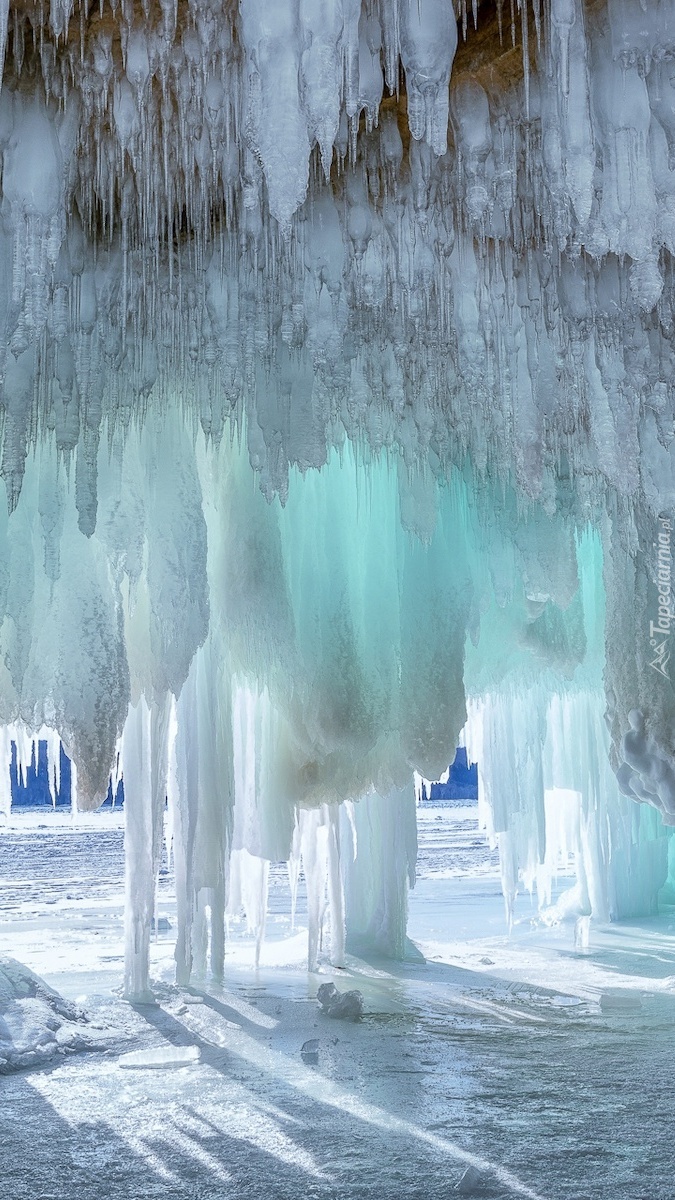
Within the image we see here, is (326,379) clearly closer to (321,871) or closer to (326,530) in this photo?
(326,530)

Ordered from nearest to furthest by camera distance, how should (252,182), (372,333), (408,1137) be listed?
(252,182) → (408,1137) → (372,333)

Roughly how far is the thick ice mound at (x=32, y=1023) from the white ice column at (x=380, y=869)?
4.05 meters

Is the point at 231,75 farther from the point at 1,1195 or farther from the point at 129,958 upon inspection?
the point at 129,958

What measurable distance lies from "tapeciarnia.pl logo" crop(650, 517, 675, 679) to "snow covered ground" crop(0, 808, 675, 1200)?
2434 mm

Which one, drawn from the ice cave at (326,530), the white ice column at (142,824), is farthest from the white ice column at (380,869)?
the white ice column at (142,824)

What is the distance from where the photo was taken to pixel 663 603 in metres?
8.20

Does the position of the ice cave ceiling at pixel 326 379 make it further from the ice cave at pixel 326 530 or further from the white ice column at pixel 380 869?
the white ice column at pixel 380 869

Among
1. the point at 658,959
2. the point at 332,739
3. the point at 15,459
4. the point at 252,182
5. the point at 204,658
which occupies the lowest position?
the point at 658,959

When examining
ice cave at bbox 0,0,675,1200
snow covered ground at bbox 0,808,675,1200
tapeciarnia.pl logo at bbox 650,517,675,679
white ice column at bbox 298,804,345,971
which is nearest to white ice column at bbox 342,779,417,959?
ice cave at bbox 0,0,675,1200

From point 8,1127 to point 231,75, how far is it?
4.70 m

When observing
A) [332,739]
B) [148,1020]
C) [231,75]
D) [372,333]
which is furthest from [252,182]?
[148,1020]

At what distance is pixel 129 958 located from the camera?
9141 mm

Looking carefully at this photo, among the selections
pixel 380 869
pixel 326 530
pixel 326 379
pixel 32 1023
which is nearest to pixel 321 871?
pixel 380 869

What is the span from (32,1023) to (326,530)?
3.86 m
